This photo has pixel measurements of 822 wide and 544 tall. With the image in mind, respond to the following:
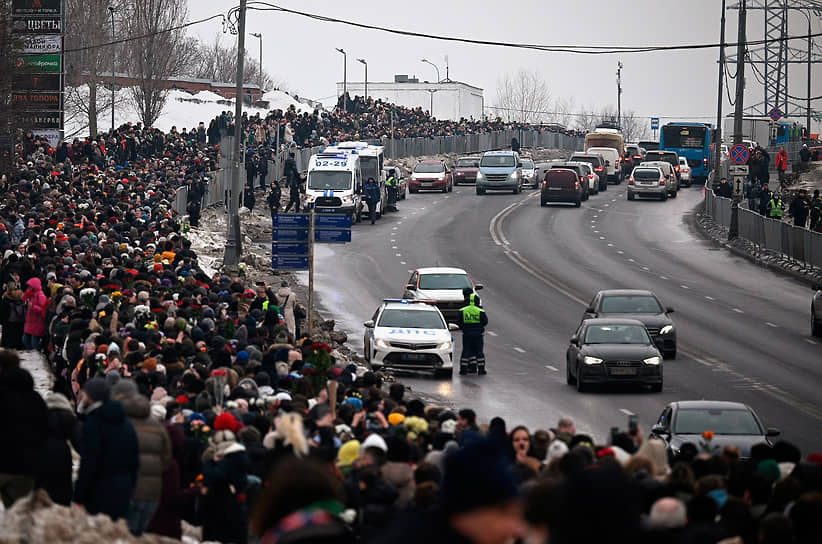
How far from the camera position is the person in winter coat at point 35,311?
72.7 feet

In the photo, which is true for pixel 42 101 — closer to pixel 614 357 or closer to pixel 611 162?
pixel 614 357

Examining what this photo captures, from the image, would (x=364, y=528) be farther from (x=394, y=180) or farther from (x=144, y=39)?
(x=144, y=39)

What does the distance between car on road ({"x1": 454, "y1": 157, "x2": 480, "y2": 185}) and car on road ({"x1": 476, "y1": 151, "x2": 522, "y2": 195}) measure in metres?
4.52

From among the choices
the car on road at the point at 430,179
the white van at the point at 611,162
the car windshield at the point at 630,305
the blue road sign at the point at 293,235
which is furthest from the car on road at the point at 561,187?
the blue road sign at the point at 293,235

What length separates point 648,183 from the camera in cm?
6700

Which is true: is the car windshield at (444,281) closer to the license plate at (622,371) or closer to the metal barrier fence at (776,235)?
the license plate at (622,371)

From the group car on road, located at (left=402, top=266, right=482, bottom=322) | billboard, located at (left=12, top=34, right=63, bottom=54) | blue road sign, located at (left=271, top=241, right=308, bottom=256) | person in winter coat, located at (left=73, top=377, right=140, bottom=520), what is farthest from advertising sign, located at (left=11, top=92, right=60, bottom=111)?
person in winter coat, located at (left=73, top=377, right=140, bottom=520)

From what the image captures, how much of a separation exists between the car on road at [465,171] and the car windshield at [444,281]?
139ft

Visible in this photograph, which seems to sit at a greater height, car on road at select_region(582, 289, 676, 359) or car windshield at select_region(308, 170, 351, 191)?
car windshield at select_region(308, 170, 351, 191)

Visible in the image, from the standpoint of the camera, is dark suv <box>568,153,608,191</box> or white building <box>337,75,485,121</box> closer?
dark suv <box>568,153,608,191</box>

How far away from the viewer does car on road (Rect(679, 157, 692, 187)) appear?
76.9 meters

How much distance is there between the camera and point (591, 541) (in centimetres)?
471

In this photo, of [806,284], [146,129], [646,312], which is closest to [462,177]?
[146,129]

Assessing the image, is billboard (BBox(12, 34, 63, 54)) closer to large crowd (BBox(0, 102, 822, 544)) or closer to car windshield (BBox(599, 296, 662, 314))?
large crowd (BBox(0, 102, 822, 544))
